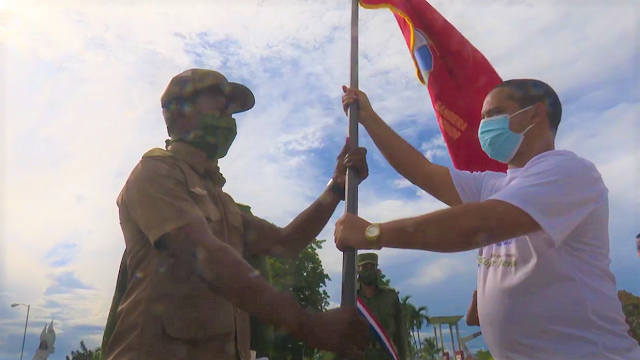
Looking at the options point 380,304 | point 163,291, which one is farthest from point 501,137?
point 380,304

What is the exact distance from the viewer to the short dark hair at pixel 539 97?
3.12m

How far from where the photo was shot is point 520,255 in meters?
2.71

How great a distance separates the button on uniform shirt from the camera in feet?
7.52

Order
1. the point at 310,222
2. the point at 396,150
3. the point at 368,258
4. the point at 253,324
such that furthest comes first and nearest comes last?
1. the point at 368,258
2. the point at 396,150
3. the point at 310,222
4. the point at 253,324

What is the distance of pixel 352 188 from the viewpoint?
3203 mm

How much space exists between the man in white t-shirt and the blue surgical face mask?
410mm

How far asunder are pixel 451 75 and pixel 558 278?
106 inches

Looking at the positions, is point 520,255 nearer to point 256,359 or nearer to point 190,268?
point 256,359

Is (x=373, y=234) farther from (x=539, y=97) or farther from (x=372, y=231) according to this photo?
(x=539, y=97)

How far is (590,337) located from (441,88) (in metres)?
2.89

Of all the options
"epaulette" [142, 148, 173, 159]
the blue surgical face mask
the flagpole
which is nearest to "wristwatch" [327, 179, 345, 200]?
the flagpole

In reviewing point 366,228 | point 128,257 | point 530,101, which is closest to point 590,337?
point 366,228

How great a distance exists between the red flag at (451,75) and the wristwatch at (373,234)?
7.53 ft

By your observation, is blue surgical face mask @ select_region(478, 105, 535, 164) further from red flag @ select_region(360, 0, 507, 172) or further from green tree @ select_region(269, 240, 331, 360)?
green tree @ select_region(269, 240, 331, 360)
